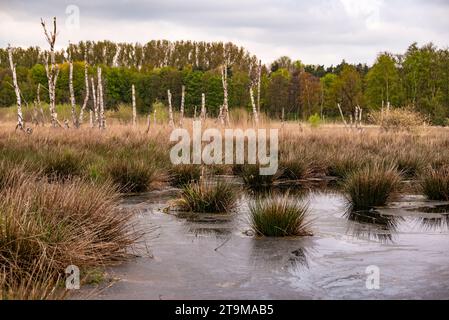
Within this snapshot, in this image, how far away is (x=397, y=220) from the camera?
8.11 m

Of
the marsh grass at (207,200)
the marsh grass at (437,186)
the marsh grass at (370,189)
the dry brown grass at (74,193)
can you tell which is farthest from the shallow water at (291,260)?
the marsh grass at (437,186)

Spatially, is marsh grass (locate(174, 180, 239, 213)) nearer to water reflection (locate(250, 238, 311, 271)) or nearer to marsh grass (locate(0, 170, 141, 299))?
water reflection (locate(250, 238, 311, 271))

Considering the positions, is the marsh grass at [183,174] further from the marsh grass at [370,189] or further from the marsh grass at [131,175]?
the marsh grass at [370,189]

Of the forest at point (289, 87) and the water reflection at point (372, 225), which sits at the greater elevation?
the forest at point (289, 87)

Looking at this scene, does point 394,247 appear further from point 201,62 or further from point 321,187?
point 201,62

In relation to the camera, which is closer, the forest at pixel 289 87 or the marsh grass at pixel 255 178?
the marsh grass at pixel 255 178

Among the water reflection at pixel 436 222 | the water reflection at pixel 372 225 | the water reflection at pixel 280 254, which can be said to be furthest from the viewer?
the water reflection at pixel 436 222

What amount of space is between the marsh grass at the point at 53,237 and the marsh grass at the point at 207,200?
216 centimetres

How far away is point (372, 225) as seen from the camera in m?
7.73

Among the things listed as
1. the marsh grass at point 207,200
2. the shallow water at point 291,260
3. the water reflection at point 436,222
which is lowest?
the water reflection at point 436,222

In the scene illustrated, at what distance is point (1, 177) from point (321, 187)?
6.55 metres

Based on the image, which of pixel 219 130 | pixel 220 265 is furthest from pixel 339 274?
pixel 219 130

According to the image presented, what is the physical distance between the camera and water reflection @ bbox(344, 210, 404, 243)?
23.1ft

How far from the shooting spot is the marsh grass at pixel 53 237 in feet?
14.7
